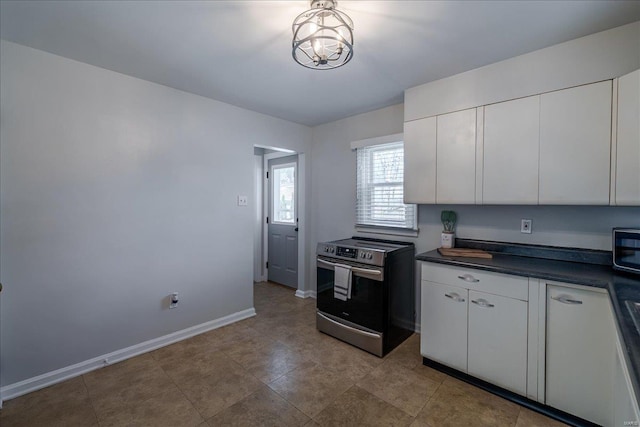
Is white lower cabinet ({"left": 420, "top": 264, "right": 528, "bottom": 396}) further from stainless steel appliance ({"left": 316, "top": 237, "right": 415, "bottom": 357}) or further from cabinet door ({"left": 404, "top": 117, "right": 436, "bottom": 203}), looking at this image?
cabinet door ({"left": 404, "top": 117, "right": 436, "bottom": 203})

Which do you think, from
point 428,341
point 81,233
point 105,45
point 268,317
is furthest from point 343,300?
point 105,45

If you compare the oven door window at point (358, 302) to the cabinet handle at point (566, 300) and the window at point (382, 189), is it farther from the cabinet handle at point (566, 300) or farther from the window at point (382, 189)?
the cabinet handle at point (566, 300)

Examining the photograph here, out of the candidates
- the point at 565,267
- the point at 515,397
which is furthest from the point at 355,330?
the point at 565,267

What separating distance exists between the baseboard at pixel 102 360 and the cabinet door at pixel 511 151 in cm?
284

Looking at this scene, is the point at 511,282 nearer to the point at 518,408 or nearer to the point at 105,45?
the point at 518,408

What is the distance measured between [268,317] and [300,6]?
2932 millimetres

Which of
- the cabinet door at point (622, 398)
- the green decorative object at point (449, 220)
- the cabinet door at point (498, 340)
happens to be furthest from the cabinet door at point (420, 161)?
the cabinet door at point (622, 398)

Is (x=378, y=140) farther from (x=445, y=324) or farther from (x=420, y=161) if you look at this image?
(x=445, y=324)

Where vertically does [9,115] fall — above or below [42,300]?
above

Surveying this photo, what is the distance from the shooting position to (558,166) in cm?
187

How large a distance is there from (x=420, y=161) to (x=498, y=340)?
1.50m

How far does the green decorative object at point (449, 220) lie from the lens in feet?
8.41

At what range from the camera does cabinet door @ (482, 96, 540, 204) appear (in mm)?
1963

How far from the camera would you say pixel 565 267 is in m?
1.84
